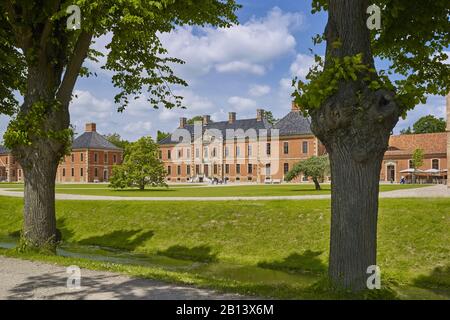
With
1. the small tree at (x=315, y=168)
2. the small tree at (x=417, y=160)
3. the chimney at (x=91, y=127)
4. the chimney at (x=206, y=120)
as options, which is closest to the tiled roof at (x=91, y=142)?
the chimney at (x=91, y=127)

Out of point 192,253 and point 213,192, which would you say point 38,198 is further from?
point 213,192

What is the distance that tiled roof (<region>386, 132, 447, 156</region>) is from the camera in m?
51.6

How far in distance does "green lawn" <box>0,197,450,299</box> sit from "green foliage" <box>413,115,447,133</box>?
6317cm

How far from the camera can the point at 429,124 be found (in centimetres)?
7456

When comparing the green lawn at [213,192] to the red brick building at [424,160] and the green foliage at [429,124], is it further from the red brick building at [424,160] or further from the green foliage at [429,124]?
the green foliage at [429,124]

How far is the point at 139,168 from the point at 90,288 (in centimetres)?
3050

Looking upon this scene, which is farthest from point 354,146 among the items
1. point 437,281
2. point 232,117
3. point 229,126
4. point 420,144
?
point 232,117

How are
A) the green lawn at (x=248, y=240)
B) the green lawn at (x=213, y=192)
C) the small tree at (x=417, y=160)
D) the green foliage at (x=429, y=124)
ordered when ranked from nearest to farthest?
the green lawn at (x=248, y=240), the green lawn at (x=213, y=192), the small tree at (x=417, y=160), the green foliage at (x=429, y=124)

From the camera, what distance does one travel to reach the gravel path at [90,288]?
6.21 metres

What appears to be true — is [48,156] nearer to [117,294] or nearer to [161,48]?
[161,48]

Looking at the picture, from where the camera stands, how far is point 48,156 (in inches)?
420

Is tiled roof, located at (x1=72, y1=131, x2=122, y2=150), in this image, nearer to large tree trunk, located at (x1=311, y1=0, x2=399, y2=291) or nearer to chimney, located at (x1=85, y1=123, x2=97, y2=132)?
chimney, located at (x1=85, y1=123, x2=97, y2=132)

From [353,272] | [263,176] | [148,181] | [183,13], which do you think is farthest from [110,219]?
[263,176]

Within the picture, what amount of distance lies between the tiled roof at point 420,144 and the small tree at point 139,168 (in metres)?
29.3
